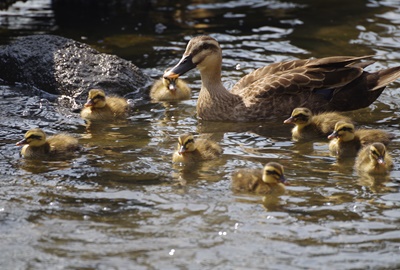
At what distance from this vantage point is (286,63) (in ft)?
31.2

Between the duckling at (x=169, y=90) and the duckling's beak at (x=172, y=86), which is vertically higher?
the duckling's beak at (x=172, y=86)

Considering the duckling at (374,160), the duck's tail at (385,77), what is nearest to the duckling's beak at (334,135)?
the duckling at (374,160)

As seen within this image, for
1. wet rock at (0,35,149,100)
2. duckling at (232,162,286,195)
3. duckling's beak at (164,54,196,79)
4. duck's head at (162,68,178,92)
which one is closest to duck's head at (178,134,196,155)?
duckling at (232,162,286,195)

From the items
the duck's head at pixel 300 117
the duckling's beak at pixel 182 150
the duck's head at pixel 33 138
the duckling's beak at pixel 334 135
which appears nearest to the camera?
the duckling's beak at pixel 182 150

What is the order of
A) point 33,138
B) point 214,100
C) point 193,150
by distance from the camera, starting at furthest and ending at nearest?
point 214,100 → point 33,138 → point 193,150

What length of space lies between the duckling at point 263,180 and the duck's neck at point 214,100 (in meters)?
2.43

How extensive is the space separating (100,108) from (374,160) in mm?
3225

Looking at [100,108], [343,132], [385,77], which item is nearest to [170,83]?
[100,108]

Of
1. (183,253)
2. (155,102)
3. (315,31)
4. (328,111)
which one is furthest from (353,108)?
(183,253)

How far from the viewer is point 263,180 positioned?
6.93 meters

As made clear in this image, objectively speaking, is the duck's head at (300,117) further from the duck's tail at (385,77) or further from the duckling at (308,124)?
the duck's tail at (385,77)

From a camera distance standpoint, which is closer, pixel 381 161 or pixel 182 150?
pixel 381 161

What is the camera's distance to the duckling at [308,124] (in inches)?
336

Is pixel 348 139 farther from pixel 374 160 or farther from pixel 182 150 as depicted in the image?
pixel 182 150
